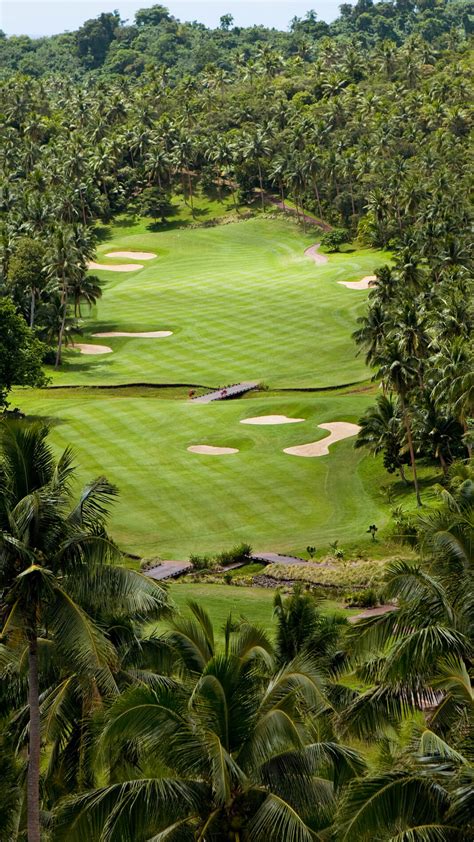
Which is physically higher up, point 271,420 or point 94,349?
point 94,349

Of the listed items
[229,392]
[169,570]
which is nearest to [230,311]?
[229,392]

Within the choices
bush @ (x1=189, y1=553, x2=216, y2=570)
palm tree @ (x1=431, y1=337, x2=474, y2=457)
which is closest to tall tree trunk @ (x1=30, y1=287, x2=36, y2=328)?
palm tree @ (x1=431, y1=337, x2=474, y2=457)

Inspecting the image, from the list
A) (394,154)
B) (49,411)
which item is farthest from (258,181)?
(49,411)

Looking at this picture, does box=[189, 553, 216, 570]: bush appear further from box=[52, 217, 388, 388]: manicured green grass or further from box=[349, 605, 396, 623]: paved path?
box=[52, 217, 388, 388]: manicured green grass

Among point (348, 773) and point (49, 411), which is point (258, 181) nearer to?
point (49, 411)

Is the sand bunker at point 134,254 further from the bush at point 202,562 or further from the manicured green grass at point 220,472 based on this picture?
the bush at point 202,562

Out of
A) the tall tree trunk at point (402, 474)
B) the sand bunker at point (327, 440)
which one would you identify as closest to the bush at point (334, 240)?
the sand bunker at point (327, 440)

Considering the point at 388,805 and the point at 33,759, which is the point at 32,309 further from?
the point at 388,805
